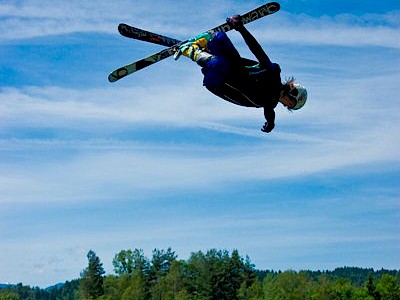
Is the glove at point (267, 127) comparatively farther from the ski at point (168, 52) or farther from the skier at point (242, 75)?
the ski at point (168, 52)

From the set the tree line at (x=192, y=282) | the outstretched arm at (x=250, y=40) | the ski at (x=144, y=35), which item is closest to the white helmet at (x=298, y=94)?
the outstretched arm at (x=250, y=40)

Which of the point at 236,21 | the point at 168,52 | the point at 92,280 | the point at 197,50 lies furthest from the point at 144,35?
the point at 92,280

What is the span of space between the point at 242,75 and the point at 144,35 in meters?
3.14

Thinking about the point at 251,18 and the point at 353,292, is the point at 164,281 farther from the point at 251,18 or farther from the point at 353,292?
the point at 251,18

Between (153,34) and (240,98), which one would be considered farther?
(153,34)

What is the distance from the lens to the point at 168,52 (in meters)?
14.6

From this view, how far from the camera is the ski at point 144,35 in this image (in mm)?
14828

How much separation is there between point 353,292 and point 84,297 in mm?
46119

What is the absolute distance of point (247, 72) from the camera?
1281 centimetres

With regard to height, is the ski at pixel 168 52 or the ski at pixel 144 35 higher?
the ski at pixel 144 35

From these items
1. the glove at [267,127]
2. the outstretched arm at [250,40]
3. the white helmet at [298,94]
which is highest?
the outstretched arm at [250,40]

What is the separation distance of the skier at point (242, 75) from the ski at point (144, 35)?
1264 mm

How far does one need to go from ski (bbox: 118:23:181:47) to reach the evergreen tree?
106625mm

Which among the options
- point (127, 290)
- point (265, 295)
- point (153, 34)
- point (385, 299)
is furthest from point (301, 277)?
point (153, 34)
